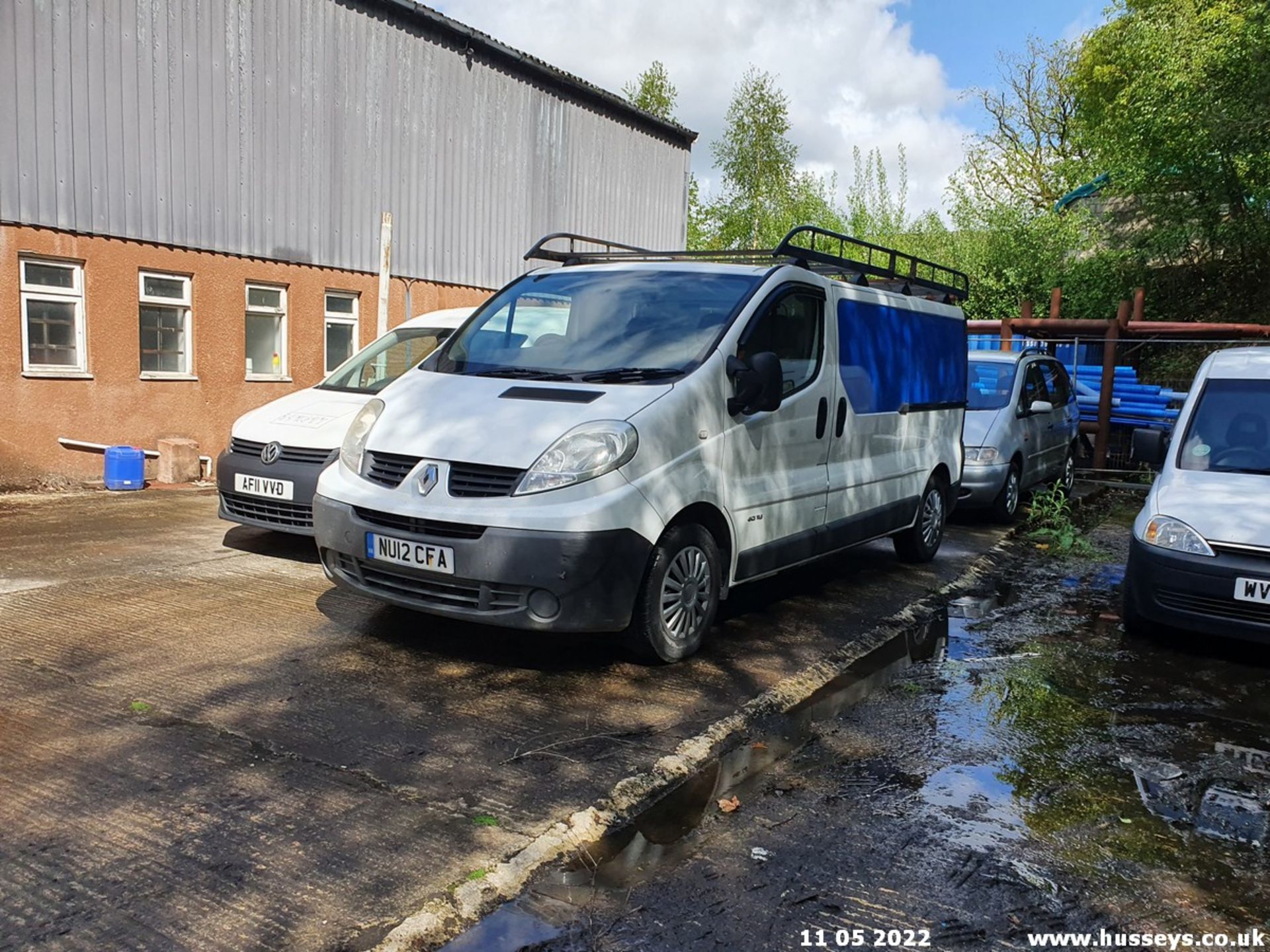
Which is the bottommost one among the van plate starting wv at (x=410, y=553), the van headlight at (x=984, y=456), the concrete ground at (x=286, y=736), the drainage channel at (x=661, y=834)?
the drainage channel at (x=661, y=834)

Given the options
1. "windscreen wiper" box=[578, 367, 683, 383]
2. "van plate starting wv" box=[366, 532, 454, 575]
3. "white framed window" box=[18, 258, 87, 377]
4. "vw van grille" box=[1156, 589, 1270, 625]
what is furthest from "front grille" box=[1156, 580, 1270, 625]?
"white framed window" box=[18, 258, 87, 377]

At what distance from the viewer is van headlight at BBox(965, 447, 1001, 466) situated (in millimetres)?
10633

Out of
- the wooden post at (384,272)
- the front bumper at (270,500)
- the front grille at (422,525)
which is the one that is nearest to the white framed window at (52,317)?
the wooden post at (384,272)

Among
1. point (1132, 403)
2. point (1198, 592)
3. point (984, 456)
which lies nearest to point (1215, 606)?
point (1198, 592)

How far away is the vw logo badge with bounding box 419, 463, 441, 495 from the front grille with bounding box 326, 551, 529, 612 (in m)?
0.41

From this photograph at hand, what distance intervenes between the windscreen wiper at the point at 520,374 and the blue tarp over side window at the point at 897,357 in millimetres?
2036

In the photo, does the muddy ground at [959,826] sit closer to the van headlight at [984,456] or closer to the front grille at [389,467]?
the front grille at [389,467]

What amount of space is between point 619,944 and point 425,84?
16068mm

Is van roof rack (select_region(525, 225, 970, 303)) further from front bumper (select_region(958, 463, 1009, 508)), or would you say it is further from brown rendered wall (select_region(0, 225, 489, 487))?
brown rendered wall (select_region(0, 225, 489, 487))

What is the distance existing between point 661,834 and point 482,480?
6.40ft

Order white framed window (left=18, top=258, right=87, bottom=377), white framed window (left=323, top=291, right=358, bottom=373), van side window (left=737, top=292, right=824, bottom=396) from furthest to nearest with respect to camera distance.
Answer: white framed window (left=323, top=291, right=358, bottom=373), white framed window (left=18, top=258, right=87, bottom=377), van side window (left=737, top=292, right=824, bottom=396)

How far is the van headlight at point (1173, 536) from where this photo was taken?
18.6ft

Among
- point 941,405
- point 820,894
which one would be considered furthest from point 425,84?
point 820,894

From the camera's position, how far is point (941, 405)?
27.7 feet
